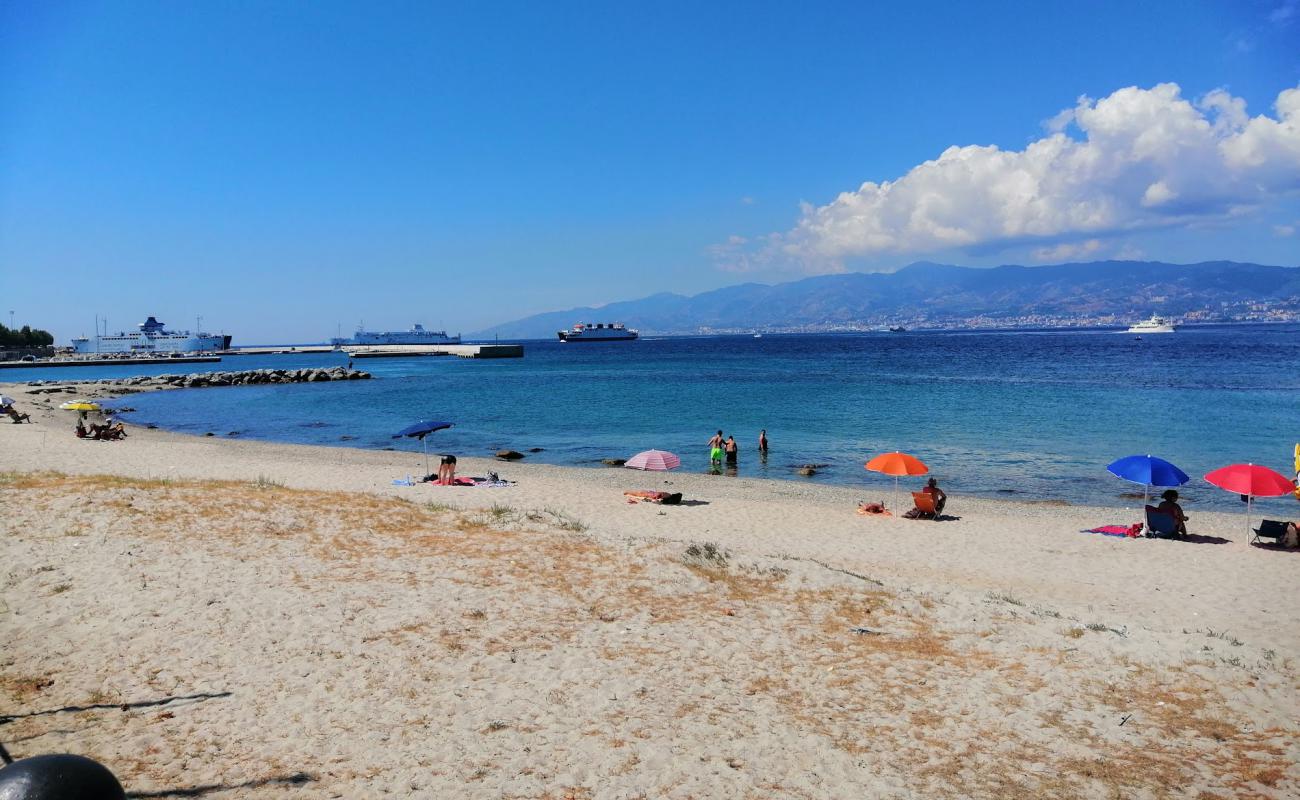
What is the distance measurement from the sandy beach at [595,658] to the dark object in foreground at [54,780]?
270 cm

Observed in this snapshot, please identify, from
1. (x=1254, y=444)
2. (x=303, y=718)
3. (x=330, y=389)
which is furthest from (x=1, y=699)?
(x=330, y=389)

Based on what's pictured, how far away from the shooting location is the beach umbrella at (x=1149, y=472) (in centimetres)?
1593

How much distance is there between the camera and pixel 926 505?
19.1m

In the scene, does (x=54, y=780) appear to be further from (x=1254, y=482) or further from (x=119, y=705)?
(x=1254, y=482)

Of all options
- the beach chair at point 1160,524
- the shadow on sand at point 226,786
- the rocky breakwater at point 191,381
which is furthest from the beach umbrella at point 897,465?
the rocky breakwater at point 191,381

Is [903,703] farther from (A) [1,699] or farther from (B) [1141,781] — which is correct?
(A) [1,699]

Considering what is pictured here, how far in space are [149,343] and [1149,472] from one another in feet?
618

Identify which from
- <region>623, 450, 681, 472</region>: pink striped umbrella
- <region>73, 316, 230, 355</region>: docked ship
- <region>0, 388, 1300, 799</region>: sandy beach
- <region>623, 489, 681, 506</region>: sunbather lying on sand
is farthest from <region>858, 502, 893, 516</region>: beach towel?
<region>73, 316, 230, 355</region>: docked ship

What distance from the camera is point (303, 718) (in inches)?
282

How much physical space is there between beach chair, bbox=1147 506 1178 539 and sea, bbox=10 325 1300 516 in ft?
17.3

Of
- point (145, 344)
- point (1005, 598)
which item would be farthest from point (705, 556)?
point (145, 344)

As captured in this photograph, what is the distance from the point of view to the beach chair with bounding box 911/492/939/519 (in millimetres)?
19062

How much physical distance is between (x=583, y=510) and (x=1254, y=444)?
2738 centimetres

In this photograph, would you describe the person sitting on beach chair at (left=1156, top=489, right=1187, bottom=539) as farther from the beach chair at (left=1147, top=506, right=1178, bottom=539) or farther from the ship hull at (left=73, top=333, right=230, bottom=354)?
the ship hull at (left=73, top=333, right=230, bottom=354)
